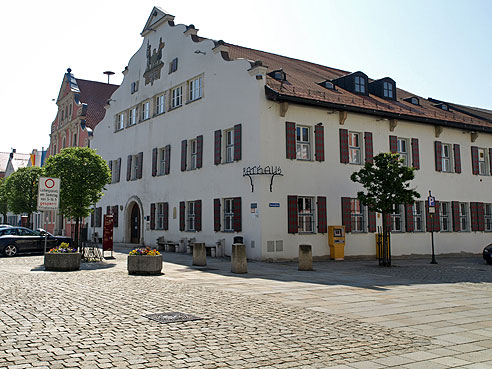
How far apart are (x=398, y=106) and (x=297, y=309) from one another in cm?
1984

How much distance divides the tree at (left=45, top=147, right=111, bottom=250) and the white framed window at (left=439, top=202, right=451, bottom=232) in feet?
57.8

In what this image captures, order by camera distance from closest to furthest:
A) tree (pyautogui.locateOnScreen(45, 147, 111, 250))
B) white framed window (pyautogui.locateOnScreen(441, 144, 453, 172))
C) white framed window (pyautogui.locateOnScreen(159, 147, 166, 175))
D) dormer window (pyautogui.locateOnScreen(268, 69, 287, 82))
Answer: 1. tree (pyautogui.locateOnScreen(45, 147, 111, 250))
2. dormer window (pyautogui.locateOnScreen(268, 69, 287, 82))
3. white framed window (pyautogui.locateOnScreen(441, 144, 453, 172))
4. white framed window (pyautogui.locateOnScreen(159, 147, 166, 175))

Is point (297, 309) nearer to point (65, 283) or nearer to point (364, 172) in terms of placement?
point (65, 283)

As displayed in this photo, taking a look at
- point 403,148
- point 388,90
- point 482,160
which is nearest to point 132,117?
point 388,90

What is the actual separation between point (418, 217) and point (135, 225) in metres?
17.4

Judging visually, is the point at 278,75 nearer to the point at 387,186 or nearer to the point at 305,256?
the point at 387,186

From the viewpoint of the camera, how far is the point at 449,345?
638 cm

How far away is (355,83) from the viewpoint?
26000 mm

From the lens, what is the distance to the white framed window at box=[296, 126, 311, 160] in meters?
21.9

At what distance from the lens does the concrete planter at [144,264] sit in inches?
581

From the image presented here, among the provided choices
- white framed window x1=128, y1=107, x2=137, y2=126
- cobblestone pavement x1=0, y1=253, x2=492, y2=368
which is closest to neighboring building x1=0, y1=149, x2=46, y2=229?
white framed window x1=128, y1=107, x2=137, y2=126

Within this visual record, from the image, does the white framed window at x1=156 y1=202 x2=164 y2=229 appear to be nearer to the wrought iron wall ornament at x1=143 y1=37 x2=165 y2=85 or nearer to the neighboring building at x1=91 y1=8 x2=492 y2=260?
the neighboring building at x1=91 y1=8 x2=492 y2=260

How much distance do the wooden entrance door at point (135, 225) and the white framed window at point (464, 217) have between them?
19.3 meters

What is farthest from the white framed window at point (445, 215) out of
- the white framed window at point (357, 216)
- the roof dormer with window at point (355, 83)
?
the roof dormer with window at point (355, 83)
